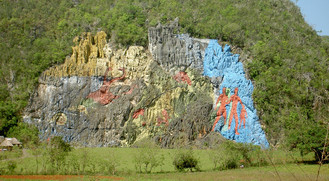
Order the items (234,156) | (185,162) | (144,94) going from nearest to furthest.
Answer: (185,162) < (234,156) < (144,94)

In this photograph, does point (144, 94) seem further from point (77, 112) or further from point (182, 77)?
point (77, 112)

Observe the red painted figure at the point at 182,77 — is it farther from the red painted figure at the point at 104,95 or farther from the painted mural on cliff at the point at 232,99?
the red painted figure at the point at 104,95

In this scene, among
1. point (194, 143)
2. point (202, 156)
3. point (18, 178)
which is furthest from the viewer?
point (194, 143)

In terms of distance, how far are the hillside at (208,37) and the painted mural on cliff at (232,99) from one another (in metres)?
1.01

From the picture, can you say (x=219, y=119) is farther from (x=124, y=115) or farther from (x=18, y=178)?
(x=18, y=178)

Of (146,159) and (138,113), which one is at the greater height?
(138,113)

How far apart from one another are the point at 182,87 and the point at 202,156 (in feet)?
37.9

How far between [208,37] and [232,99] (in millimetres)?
9820

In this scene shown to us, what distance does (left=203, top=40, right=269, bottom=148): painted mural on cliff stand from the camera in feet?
133

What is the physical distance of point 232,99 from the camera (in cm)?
4212

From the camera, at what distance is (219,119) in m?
41.3

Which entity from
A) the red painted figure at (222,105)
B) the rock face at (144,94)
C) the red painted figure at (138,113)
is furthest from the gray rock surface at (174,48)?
the red painted figure at (138,113)

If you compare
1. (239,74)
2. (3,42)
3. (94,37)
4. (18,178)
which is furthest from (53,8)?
(18,178)

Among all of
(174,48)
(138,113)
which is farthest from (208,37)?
(138,113)
